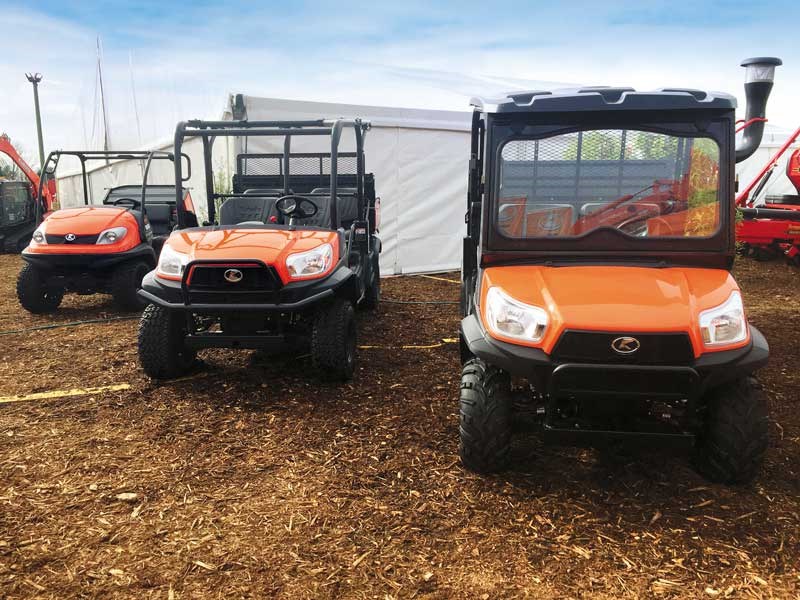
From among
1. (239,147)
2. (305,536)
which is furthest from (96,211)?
(305,536)

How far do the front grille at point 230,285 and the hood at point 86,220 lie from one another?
9.82 feet

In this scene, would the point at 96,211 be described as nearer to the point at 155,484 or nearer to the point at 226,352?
the point at 226,352

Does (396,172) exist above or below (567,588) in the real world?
above

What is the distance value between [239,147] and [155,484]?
5.35m

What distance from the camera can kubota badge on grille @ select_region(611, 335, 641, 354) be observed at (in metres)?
2.55

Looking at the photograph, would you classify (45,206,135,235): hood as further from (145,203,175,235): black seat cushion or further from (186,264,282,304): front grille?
(186,264,282,304): front grille

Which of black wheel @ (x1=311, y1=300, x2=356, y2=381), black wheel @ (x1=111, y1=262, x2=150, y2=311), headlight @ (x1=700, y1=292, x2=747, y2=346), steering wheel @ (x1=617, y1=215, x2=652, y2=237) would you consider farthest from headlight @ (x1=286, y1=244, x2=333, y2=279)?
black wheel @ (x1=111, y1=262, x2=150, y2=311)

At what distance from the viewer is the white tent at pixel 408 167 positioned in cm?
820

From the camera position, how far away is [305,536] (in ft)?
8.39

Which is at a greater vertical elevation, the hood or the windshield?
the windshield

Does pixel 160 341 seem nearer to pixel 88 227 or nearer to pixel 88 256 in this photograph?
pixel 88 256

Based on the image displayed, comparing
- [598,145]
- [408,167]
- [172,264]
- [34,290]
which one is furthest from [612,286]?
[408,167]

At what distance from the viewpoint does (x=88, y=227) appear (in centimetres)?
632

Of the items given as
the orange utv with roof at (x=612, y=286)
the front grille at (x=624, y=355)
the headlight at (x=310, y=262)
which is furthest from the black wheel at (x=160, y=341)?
the front grille at (x=624, y=355)
